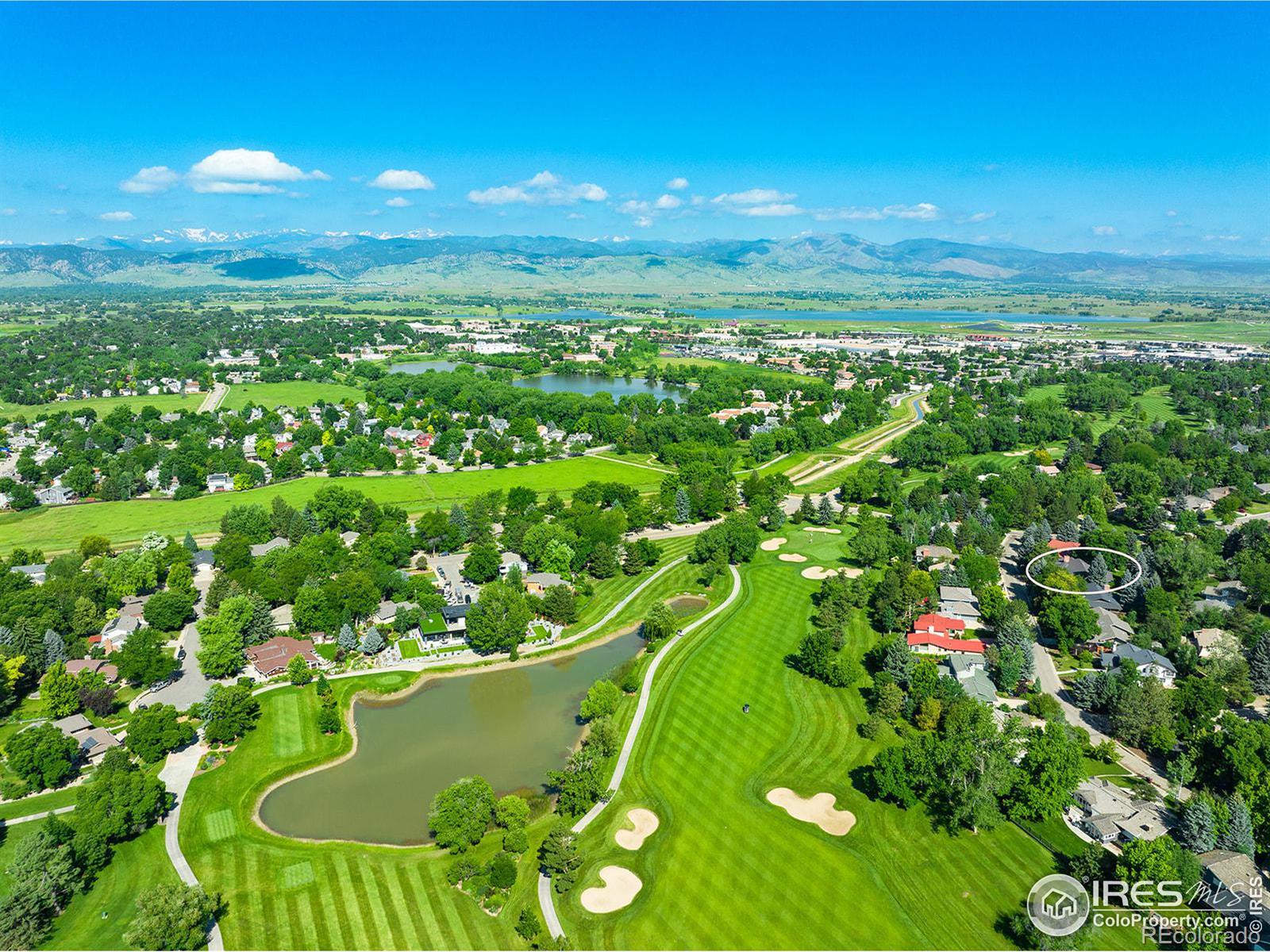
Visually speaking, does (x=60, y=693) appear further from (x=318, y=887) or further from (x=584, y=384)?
(x=584, y=384)

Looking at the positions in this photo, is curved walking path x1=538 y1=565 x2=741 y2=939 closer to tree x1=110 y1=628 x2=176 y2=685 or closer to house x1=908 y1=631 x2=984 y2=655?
house x1=908 y1=631 x2=984 y2=655

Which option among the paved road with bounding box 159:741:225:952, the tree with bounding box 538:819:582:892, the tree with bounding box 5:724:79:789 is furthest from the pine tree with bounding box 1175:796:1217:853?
the tree with bounding box 5:724:79:789

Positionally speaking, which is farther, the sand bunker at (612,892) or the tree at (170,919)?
the sand bunker at (612,892)

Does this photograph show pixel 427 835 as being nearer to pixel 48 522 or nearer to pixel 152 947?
pixel 152 947

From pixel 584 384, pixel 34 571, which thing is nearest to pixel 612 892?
pixel 34 571

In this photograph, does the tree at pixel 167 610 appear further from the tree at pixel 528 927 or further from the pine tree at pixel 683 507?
the pine tree at pixel 683 507

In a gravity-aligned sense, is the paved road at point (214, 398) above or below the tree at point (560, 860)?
above

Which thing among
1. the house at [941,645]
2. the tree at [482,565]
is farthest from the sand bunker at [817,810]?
the tree at [482,565]
